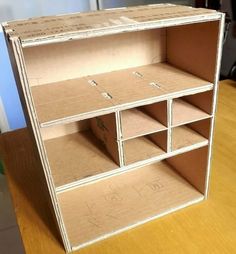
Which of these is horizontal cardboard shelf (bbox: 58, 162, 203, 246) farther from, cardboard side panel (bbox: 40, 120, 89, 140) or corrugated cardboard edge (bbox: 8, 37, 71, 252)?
cardboard side panel (bbox: 40, 120, 89, 140)

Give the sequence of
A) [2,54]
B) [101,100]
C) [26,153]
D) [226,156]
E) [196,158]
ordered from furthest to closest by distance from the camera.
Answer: [2,54]
[26,153]
[226,156]
[196,158]
[101,100]

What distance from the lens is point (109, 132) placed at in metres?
0.77

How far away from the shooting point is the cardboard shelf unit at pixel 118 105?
2.14 feet

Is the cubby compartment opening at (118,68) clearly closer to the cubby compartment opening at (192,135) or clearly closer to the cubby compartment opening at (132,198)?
the cubby compartment opening at (192,135)

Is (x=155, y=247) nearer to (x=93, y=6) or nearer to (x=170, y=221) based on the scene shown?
(x=170, y=221)

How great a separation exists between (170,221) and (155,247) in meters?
0.11

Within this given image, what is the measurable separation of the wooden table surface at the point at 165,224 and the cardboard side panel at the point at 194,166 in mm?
61

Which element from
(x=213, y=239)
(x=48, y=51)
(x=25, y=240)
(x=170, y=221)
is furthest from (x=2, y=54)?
(x=213, y=239)

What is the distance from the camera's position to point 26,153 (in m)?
1.20

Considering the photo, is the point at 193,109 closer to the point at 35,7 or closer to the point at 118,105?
the point at 118,105

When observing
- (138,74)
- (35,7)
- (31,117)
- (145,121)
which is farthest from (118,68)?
(35,7)

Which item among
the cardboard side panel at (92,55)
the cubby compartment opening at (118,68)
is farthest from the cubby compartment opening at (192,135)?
the cardboard side panel at (92,55)

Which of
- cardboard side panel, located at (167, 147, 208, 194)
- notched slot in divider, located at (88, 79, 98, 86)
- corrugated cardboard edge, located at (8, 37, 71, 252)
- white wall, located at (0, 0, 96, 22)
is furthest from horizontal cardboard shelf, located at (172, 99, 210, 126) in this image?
white wall, located at (0, 0, 96, 22)

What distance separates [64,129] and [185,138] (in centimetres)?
40
